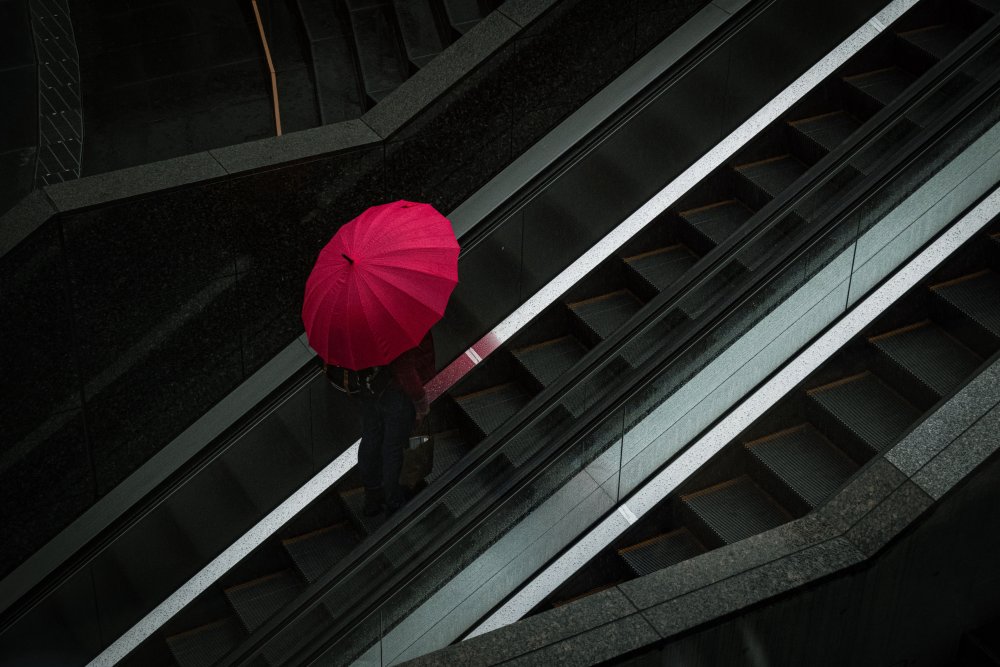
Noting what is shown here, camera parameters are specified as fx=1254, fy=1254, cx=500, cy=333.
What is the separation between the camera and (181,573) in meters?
8.18

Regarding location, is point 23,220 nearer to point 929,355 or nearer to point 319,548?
point 319,548

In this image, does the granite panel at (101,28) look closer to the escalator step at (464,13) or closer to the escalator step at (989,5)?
the escalator step at (464,13)

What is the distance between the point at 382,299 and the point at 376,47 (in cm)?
515

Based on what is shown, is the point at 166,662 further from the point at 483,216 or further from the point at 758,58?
the point at 758,58

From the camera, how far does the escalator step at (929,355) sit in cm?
690

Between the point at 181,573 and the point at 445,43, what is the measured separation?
15.5ft

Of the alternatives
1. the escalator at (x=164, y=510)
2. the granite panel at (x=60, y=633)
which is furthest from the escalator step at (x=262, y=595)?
the granite panel at (x=60, y=633)

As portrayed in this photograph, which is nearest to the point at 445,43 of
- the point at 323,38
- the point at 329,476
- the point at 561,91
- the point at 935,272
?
the point at 323,38

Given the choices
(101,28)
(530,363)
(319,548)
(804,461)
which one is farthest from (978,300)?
(101,28)

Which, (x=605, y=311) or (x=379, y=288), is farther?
(x=605, y=311)

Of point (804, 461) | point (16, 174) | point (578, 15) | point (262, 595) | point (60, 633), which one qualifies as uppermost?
point (578, 15)

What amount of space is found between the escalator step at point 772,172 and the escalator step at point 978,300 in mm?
1401

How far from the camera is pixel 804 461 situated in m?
7.02

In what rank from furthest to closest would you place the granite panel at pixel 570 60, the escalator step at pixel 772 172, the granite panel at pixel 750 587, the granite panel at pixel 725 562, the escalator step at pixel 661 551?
the escalator step at pixel 772 172 → the granite panel at pixel 570 60 → the escalator step at pixel 661 551 → the granite panel at pixel 725 562 → the granite panel at pixel 750 587
